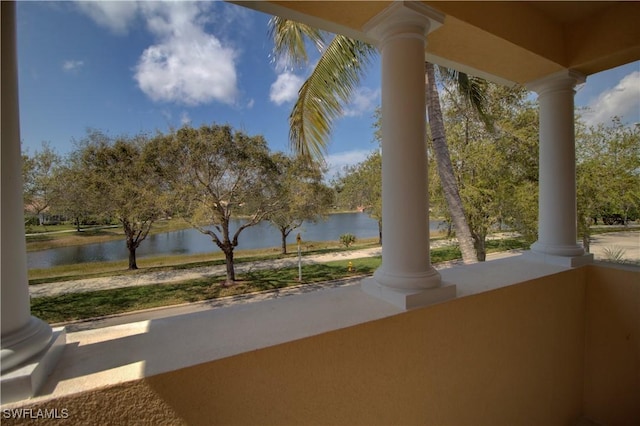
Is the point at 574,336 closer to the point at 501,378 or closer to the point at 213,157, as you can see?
the point at 501,378

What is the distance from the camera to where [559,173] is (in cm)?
276

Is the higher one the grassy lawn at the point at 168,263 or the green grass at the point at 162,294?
the grassy lawn at the point at 168,263

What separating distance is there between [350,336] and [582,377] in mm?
2890

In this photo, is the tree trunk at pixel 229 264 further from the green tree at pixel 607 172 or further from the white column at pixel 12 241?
the green tree at pixel 607 172

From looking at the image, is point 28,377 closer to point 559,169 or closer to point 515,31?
point 515,31

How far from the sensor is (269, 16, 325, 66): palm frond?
13.0 ft

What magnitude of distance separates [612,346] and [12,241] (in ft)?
14.2

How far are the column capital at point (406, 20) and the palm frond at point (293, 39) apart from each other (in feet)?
8.19

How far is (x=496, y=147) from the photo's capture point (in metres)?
7.74

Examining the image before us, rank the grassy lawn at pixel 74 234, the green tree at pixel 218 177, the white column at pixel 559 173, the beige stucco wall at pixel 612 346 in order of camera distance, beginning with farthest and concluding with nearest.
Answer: the green tree at pixel 218 177 → the grassy lawn at pixel 74 234 → the white column at pixel 559 173 → the beige stucco wall at pixel 612 346

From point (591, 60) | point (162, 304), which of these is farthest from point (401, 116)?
point (162, 304)

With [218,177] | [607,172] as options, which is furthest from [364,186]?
[607,172]

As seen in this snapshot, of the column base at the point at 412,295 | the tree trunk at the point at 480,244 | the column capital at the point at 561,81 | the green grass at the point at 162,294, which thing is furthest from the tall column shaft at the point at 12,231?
the tree trunk at the point at 480,244

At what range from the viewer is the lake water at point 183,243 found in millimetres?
8500
